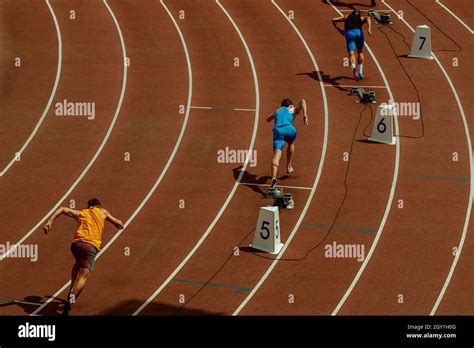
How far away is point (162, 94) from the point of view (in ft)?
84.2

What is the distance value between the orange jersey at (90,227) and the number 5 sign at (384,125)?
8550 millimetres

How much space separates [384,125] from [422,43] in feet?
19.1

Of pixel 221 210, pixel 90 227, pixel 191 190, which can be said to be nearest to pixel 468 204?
pixel 221 210

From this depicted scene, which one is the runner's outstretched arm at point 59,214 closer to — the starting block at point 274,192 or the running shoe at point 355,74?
the starting block at point 274,192

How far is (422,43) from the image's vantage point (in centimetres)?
2758

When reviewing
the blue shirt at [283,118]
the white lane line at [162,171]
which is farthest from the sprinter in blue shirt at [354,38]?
the blue shirt at [283,118]

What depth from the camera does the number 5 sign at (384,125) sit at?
22422mm

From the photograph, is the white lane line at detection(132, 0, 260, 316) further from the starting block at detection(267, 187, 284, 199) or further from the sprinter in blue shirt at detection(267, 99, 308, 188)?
the sprinter in blue shirt at detection(267, 99, 308, 188)

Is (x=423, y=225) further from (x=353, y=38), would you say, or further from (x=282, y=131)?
(x=353, y=38)

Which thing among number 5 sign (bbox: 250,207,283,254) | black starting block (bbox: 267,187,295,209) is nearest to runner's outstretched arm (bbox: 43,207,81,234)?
number 5 sign (bbox: 250,207,283,254)

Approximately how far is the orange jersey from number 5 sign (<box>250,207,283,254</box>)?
10.6ft

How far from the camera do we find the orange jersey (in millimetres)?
15758

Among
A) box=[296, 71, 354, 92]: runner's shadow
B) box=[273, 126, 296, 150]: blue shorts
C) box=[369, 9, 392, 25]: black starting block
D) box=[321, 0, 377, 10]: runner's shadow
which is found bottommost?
box=[273, 126, 296, 150]: blue shorts

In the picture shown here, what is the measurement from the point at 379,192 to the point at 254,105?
552cm
